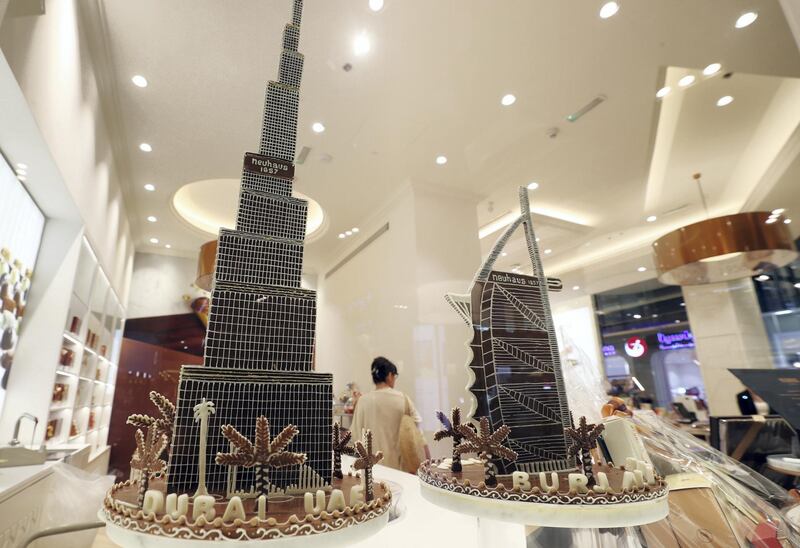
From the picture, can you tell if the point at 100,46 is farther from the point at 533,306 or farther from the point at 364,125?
the point at 533,306

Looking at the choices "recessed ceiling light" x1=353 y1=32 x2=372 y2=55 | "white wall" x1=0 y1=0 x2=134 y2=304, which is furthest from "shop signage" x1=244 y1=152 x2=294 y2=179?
"recessed ceiling light" x1=353 y1=32 x2=372 y2=55

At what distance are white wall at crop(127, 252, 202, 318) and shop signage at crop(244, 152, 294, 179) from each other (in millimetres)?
5750

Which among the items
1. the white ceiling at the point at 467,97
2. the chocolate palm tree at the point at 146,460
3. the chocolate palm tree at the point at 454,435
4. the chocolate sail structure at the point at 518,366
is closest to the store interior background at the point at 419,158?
the white ceiling at the point at 467,97

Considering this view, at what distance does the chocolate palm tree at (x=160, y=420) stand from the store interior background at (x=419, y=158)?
0.98 meters

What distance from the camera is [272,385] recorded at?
2.44ft

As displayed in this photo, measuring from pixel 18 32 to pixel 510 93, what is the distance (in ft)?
10.1

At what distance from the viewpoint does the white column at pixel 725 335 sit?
15.4 ft

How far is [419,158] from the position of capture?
4160 millimetres

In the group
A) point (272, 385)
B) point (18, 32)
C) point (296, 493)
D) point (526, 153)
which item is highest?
point (526, 153)

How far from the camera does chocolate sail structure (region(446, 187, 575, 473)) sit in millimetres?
937

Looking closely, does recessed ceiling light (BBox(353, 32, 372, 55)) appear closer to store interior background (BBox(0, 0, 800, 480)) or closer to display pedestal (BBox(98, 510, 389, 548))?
store interior background (BBox(0, 0, 800, 480))

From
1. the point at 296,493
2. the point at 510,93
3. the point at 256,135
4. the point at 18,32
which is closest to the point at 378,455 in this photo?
the point at 296,493

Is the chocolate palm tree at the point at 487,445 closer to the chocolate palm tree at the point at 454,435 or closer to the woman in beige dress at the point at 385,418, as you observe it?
the chocolate palm tree at the point at 454,435

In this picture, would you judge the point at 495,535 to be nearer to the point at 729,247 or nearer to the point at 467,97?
the point at 467,97
